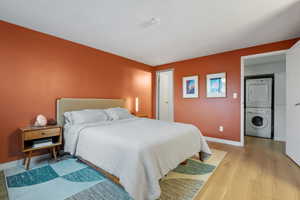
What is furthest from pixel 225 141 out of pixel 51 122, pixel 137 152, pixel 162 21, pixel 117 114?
pixel 51 122

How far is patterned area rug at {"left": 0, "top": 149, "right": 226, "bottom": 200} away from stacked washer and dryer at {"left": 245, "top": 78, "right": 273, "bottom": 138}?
303 centimetres

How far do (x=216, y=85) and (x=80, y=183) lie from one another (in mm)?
3608

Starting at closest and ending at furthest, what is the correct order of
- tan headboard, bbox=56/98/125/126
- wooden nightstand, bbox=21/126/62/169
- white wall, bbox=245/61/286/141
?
wooden nightstand, bbox=21/126/62/169
tan headboard, bbox=56/98/125/126
white wall, bbox=245/61/286/141

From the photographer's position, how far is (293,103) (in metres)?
2.40

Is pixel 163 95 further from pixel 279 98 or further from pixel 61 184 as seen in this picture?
pixel 61 184

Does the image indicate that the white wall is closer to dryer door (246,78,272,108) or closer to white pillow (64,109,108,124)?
dryer door (246,78,272,108)

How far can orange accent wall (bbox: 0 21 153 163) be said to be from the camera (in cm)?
219

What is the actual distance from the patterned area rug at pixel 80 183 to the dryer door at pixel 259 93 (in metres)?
3.22

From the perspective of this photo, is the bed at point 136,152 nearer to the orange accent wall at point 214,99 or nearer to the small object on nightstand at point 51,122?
the small object on nightstand at point 51,122

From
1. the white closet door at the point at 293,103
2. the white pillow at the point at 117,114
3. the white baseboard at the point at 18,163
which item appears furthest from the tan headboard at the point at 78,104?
the white closet door at the point at 293,103

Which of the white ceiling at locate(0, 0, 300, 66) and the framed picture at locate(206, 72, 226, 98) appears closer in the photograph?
the white ceiling at locate(0, 0, 300, 66)

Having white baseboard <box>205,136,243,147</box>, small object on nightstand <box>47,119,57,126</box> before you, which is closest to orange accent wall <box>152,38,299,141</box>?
white baseboard <box>205,136,243,147</box>

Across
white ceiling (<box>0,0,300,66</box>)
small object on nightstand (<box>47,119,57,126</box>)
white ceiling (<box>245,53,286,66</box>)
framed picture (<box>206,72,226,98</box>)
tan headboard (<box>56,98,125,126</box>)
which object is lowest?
small object on nightstand (<box>47,119,57,126</box>)

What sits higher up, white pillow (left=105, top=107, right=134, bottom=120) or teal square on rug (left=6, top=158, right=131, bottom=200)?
white pillow (left=105, top=107, right=134, bottom=120)
